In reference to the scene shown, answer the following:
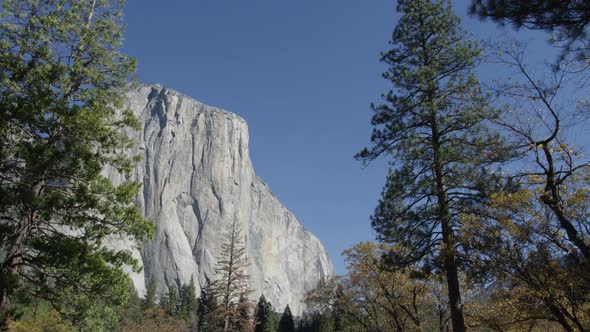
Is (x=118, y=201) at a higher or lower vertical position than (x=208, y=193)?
lower

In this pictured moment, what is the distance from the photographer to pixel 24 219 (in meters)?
10.8

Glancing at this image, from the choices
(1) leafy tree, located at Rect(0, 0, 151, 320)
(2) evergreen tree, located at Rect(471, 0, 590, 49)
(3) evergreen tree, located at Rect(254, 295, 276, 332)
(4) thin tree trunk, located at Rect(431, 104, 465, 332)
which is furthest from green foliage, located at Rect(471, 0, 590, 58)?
(3) evergreen tree, located at Rect(254, 295, 276, 332)

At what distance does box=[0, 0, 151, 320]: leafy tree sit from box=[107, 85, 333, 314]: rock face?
303ft

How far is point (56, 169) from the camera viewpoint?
10617mm

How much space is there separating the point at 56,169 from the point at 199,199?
114 m

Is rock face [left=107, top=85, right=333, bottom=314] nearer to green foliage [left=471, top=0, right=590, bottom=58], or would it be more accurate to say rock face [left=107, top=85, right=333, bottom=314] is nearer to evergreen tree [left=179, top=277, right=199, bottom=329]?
evergreen tree [left=179, top=277, right=199, bottom=329]

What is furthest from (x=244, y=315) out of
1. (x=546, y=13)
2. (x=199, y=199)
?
(x=199, y=199)

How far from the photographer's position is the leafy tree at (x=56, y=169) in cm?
1040

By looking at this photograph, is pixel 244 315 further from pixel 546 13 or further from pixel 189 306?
pixel 189 306

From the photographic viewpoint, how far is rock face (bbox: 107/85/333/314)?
111062 millimetres

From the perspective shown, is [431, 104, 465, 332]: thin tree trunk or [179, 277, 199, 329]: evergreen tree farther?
[179, 277, 199, 329]: evergreen tree

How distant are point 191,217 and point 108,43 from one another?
111 m

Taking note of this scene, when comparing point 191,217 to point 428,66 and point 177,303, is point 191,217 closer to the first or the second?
point 177,303

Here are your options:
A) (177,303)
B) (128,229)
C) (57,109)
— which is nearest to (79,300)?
(128,229)
